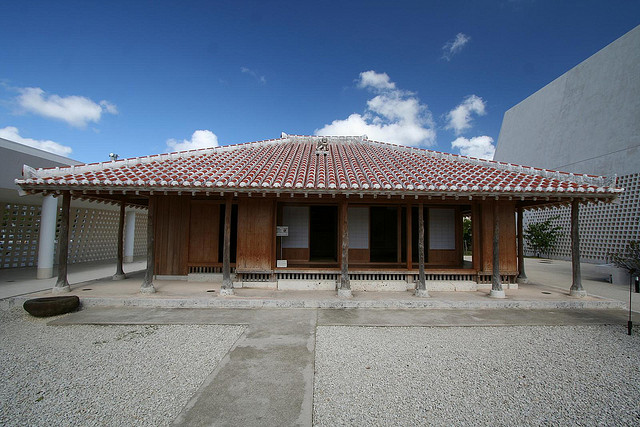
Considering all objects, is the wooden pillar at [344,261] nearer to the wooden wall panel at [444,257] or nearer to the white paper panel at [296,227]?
the white paper panel at [296,227]

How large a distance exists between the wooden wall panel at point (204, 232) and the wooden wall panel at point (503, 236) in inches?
286

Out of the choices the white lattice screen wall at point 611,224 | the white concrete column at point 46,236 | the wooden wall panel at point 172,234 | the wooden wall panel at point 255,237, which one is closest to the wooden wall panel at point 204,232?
the wooden wall panel at point 172,234

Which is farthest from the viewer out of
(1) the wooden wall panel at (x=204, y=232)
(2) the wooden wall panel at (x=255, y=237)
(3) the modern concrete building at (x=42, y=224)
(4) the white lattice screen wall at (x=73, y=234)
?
(4) the white lattice screen wall at (x=73, y=234)

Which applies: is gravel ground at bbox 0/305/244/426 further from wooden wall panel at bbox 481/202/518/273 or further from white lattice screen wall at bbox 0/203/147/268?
white lattice screen wall at bbox 0/203/147/268

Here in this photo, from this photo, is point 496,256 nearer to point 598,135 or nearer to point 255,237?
point 255,237

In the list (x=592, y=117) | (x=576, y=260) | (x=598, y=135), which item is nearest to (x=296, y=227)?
(x=576, y=260)

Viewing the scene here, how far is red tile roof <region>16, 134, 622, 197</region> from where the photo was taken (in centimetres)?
615

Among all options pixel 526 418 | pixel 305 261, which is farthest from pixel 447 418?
pixel 305 261

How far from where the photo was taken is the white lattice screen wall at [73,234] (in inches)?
432

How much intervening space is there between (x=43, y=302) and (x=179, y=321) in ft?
8.75

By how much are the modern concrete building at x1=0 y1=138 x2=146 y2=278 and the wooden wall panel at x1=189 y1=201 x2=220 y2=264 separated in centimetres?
432

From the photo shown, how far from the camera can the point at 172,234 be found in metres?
8.34

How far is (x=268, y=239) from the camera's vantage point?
7.49 m

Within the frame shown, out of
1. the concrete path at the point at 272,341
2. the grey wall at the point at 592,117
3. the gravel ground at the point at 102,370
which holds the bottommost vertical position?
the gravel ground at the point at 102,370
